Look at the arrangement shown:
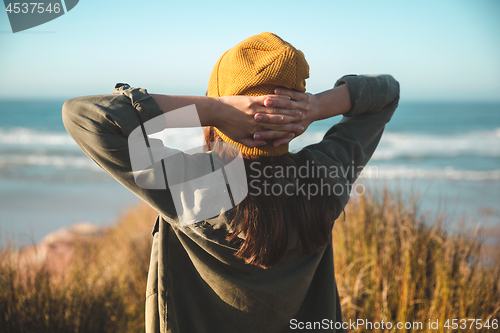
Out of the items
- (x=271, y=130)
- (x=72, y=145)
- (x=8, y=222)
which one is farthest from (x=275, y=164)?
(x=72, y=145)

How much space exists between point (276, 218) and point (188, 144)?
0.53m

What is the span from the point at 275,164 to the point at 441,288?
77.1 inches

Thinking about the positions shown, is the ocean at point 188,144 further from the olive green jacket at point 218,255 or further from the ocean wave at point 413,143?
the olive green jacket at point 218,255

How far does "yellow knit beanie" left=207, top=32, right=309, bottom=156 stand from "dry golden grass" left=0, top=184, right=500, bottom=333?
1.83 meters

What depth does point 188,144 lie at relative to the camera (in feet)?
4.33

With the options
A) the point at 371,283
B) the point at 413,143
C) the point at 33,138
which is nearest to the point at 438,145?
the point at 413,143

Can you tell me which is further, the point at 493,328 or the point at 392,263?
the point at 392,263

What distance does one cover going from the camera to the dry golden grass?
2.05 meters

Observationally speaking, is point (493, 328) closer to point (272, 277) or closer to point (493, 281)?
point (493, 281)

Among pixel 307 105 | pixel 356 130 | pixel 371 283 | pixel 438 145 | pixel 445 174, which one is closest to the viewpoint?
pixel 307 105

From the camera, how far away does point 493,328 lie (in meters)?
2.01

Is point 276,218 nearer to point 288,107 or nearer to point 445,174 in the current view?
point 288,107

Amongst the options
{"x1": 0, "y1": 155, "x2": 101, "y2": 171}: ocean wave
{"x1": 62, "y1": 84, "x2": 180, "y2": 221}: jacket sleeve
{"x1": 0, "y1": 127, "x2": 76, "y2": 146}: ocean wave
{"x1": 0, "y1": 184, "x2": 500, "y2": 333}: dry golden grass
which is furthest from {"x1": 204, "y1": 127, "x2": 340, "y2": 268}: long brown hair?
{"x1": 0, "y1": 127, "x2": 76, "y2": 146}: ocean wave

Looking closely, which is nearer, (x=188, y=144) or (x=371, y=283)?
(x=188, y=144)
